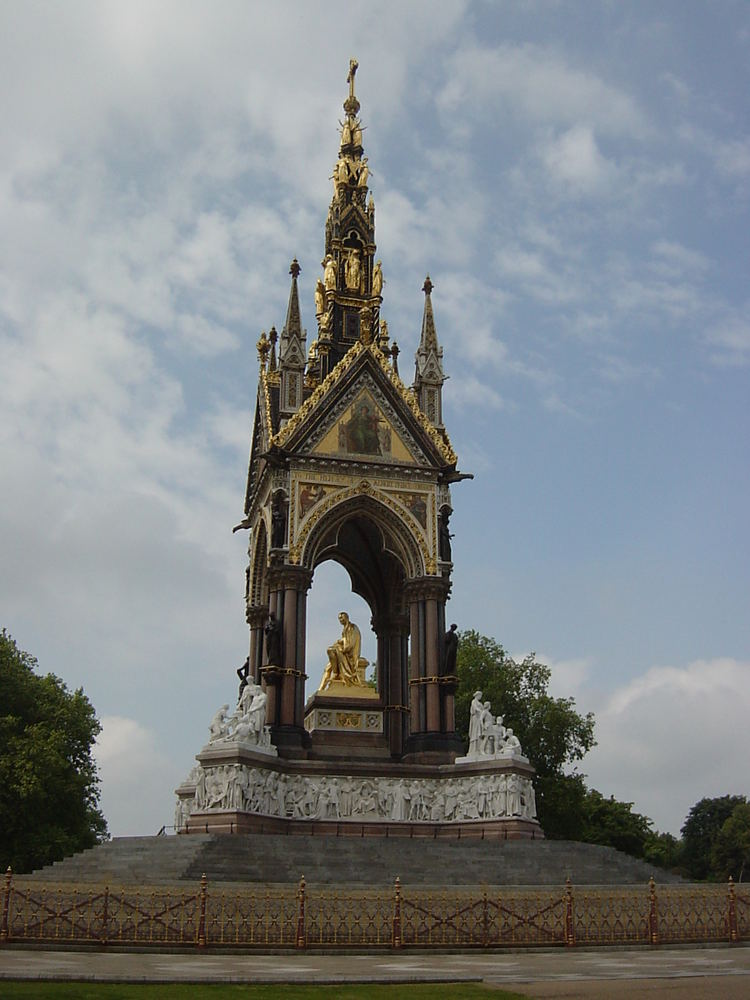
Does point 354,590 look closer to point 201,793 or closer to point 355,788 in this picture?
point 355,788

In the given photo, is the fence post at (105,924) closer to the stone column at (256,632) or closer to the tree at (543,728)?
the stone column at (256,632)

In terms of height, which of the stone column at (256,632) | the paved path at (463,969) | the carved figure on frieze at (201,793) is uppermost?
the stone column at (256,632)

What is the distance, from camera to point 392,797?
26.0 metres

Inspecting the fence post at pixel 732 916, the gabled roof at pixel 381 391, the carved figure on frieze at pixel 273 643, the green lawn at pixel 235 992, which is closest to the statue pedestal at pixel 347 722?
the carved figure on frieze at pixel 273 643

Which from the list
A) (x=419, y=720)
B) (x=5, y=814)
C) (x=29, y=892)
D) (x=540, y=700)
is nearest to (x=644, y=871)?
(x=419, y=720)

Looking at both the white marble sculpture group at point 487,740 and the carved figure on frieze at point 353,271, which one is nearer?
the white marble sculpture group at point 487,740

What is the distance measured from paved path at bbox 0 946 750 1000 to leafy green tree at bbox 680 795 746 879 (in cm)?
6289

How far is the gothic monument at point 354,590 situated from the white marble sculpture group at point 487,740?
0.05m

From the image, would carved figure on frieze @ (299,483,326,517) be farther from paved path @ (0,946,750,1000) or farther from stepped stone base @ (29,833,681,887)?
paved path @ (0,946,750,1000)

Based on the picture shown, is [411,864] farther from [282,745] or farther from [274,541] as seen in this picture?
[274,541]

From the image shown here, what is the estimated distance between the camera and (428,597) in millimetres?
28422

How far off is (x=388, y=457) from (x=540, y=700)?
2304 centimetres

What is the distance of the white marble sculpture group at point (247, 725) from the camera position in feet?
80.2

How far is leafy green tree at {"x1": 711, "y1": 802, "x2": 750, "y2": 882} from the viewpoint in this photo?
65000mm
